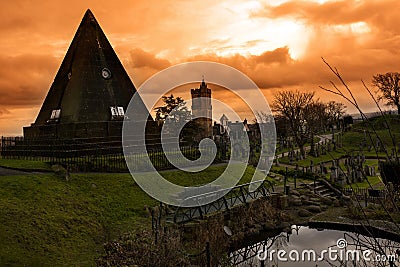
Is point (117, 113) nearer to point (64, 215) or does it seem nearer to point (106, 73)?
point (106, 73)

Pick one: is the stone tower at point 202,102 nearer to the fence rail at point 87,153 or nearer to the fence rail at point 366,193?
the fence rail at point 87,153

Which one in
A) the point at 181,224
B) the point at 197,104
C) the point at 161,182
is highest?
the point at 197,104

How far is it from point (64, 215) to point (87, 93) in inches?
577

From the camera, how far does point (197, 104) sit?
50438 millimetres

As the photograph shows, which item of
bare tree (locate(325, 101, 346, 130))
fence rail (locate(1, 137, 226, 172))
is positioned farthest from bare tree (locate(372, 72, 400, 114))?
fence rail (locate(1, 137, 226, 172))

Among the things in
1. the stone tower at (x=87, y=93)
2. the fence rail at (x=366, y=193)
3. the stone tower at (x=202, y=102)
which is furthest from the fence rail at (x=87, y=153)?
the stone tower at (x=202, y=102)

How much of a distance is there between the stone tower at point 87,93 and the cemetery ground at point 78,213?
5.59 m

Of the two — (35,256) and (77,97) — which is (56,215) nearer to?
(35,256)

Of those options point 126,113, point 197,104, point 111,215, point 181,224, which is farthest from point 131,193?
point 197,104

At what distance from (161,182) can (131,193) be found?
244 centimetres

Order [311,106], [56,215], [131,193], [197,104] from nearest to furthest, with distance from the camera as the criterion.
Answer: [56,215], [131,193], [197,104], [311,106]

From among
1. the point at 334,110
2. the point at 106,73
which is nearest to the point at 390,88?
the point at 334,110

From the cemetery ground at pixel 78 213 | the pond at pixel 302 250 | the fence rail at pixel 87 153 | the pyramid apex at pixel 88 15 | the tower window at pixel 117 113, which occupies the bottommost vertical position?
the pond at pixel 302 250

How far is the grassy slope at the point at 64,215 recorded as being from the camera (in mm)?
10141
